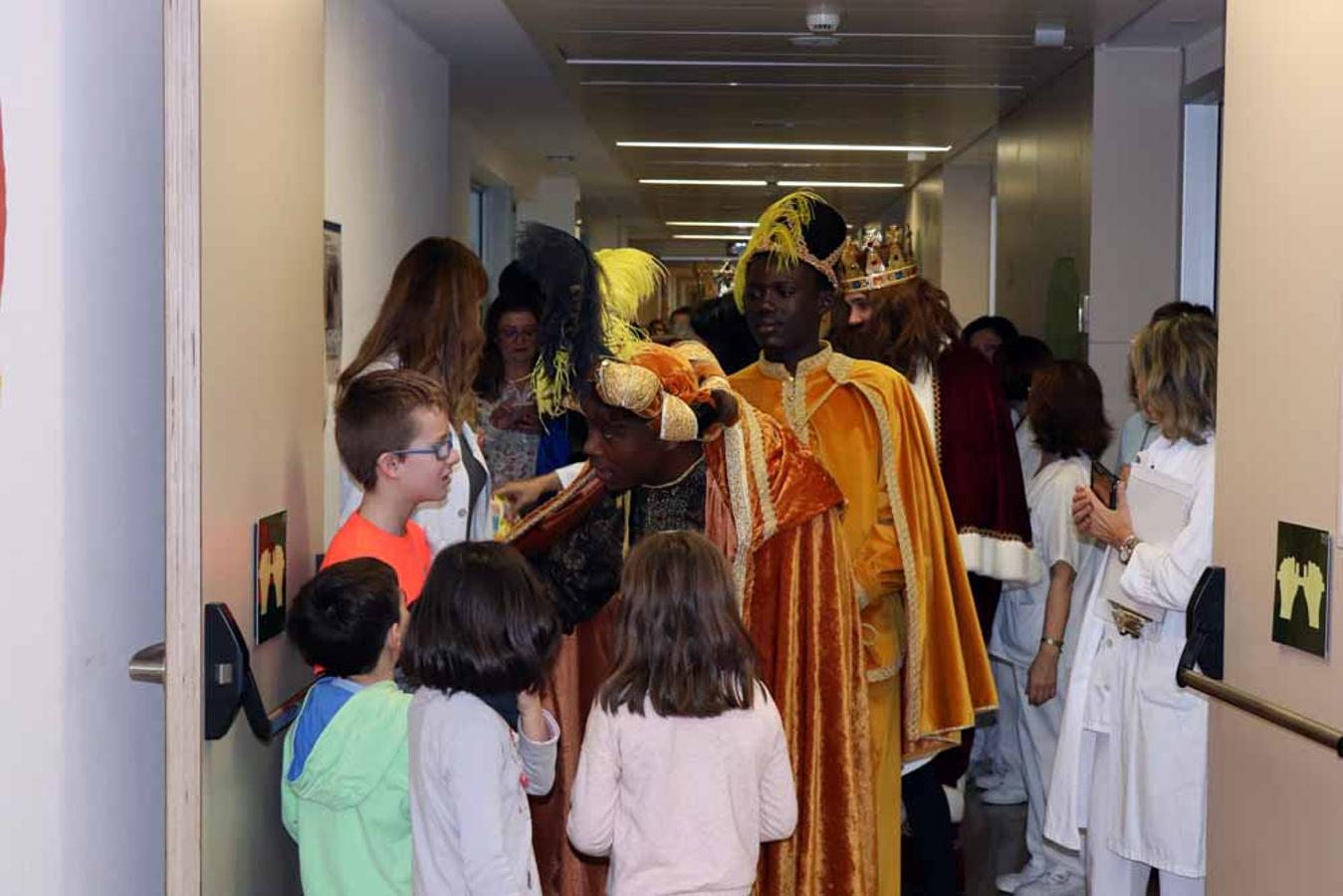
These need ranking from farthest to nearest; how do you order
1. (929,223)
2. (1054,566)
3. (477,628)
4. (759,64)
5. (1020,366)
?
(929,223) < (759,64) < (1020,366) < (1054,566) < (477,628)

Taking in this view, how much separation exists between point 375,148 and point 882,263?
2.53 metres

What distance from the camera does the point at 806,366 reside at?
3.86 meters

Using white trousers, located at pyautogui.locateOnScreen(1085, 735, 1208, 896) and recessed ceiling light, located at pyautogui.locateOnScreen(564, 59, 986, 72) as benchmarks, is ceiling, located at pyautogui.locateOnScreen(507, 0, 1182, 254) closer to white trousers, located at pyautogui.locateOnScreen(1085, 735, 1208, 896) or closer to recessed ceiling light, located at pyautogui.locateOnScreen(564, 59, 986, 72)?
recessed ceiling light, located at pyautogui.locateOnScreen(564, 59, 986, 72)

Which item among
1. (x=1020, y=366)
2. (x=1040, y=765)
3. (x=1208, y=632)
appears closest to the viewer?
(x=1208, y=632)

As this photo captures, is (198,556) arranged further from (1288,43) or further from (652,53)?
(652,53)

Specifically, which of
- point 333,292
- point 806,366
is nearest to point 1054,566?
point 806,366

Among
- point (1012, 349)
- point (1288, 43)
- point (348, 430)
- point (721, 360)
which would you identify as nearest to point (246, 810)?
point (348, 430)

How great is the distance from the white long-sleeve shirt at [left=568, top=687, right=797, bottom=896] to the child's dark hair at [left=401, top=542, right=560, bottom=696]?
26 cm

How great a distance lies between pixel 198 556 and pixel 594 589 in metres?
1.21

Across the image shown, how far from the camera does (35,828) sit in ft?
7.25

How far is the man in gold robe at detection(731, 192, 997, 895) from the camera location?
12.3 ft

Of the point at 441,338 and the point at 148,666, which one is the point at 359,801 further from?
the point at 441,338

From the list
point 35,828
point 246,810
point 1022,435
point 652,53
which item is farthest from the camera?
point 652,53

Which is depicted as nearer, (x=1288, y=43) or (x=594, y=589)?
(x=1288, y=43)
